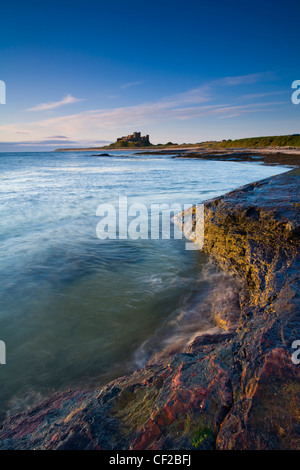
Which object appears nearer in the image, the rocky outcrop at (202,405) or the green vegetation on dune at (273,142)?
the rocky outcrop at (202,405)

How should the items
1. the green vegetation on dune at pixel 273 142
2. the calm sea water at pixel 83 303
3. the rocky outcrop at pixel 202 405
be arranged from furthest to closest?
the green vegetation on dune at pixel 273 142 < the calm sea water at pixel 83 303 < the rocky outcrop at pixel 202 405

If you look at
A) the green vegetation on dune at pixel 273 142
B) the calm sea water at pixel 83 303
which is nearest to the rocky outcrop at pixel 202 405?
the calm sea water at pixel 83 303

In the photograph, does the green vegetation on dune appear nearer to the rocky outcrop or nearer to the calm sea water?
the calm sea water

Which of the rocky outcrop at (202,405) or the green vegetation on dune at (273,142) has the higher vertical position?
the green vegetation on dune at (273,142)

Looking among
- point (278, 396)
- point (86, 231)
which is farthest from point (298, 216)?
point (86, 231)

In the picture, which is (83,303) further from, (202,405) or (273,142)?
(273,142)

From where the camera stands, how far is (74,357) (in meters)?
2.61

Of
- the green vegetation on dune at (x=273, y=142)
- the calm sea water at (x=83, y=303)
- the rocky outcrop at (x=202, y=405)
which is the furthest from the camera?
the green vegetation on dune at (x=273, y=142)

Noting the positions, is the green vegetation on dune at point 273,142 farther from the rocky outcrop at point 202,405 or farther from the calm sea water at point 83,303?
the rocky outcrop at point 202,405

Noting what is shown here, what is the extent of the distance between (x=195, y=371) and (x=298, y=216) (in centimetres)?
313

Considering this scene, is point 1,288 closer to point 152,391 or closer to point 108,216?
point 152,391

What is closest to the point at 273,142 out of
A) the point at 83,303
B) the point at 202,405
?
the point at 83,303

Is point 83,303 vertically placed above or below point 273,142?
below

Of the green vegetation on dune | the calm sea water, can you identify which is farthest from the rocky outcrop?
the green vegetation on dune
